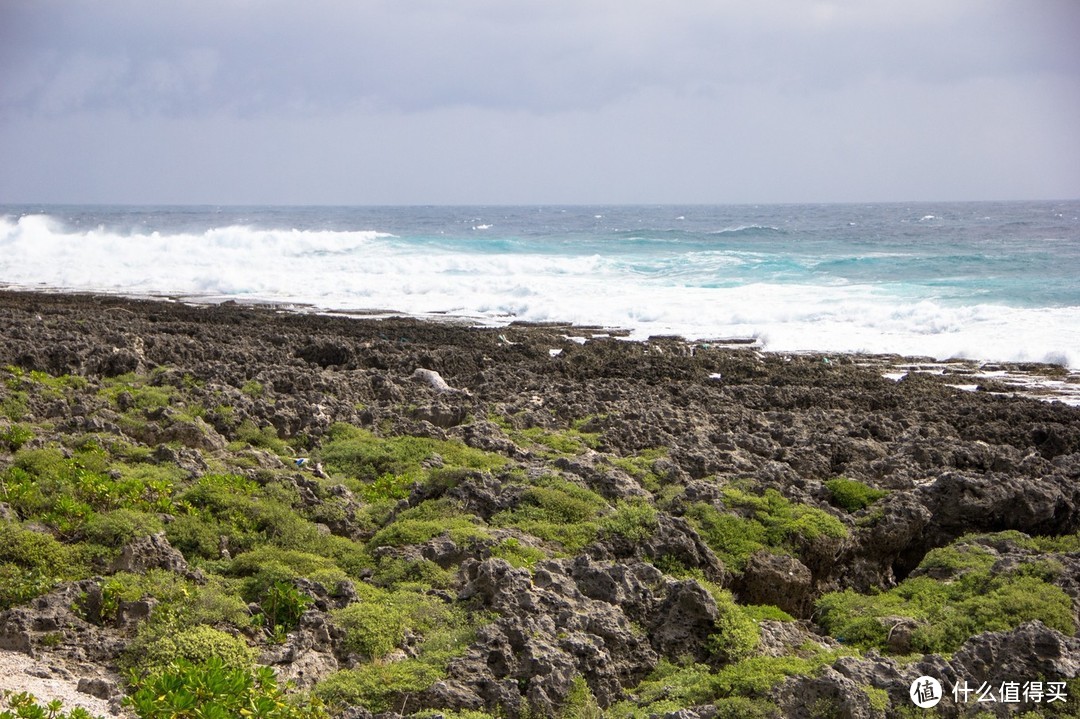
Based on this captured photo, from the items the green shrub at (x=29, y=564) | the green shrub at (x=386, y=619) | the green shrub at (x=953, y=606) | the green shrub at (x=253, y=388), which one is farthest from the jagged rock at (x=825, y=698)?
the green shrub at (x=253, y=388)

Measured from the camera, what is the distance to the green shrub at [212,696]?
5230 millimetres

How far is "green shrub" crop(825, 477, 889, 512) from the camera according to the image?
10.6 m

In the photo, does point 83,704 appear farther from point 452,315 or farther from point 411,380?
point 452,315

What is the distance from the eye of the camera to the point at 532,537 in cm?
900

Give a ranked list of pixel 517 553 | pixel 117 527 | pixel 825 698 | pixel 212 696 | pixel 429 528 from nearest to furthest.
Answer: pixel 212 696
pixel 825 698
pixel 117 527
pixel 517 553
pixel 429 528

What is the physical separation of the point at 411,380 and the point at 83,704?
1054 cm

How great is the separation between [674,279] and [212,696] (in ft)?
134

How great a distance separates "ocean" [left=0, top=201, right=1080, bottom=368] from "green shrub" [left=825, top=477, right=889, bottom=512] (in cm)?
1470

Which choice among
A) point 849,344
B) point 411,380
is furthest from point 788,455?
point 849,344

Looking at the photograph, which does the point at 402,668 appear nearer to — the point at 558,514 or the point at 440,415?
the point at 558,514

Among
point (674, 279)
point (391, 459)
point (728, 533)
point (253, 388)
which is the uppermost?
point (674, 279)

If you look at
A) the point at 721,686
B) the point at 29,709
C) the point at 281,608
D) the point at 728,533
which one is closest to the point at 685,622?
the point at 721,686

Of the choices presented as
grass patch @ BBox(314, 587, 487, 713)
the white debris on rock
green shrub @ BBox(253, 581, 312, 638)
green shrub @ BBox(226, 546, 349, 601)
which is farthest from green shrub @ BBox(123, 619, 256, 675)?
the white debris on rock

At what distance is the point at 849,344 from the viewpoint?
85.2ft
